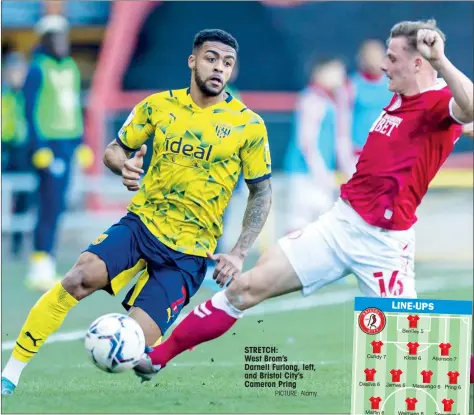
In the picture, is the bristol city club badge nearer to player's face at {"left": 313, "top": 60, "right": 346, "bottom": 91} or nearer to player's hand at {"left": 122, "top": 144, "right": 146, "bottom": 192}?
player's hand at {"left": 122, "top": 144, "right": 146, "bottom": 192}

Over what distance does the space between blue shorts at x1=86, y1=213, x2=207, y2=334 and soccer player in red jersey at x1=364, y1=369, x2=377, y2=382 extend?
43.6 inches

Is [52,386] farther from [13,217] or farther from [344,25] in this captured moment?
[344,25]

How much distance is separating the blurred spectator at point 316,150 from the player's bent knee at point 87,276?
6740mm

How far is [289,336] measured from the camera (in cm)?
916

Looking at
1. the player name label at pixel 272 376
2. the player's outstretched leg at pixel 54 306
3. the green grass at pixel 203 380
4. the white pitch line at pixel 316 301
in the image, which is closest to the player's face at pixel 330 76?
the white pitch line at pixel 316 301

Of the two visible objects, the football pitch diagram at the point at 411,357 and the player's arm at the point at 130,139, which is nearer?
the football pitch diagram at the point at 411,357

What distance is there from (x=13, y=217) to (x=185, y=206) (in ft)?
25.2

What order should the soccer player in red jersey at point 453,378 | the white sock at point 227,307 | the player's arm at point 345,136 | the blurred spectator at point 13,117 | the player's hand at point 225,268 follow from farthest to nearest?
the blurred spectator at point 13,117, the player's arm at point 345,136, the white sock at point 227,307, the player's hand at point 225,268, the soccer player in red jersey at point 453,378

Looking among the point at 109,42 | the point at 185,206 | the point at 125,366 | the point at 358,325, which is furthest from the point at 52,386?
the point at 109,42

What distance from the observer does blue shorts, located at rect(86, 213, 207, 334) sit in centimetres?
650

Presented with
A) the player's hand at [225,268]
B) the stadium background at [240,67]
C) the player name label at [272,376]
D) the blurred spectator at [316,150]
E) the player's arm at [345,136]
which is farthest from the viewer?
the stadium background at [240,67]

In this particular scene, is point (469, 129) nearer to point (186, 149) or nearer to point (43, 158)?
point (186, 149)

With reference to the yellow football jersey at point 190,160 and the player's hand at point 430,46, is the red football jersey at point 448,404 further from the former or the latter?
the player's hand at point 430,46

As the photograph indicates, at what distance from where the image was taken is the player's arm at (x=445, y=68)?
600 centimetres
